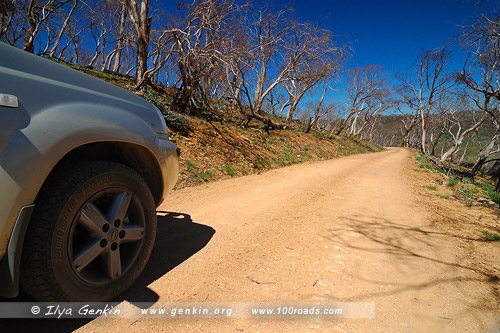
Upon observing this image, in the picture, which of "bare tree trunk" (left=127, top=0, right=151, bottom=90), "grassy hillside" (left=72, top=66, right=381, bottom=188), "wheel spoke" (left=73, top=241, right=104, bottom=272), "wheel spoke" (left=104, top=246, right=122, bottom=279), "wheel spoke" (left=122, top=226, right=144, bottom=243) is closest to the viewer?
"wheel spoke" (left=73, top=241, right=104, bottom=272)

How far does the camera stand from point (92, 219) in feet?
4.51

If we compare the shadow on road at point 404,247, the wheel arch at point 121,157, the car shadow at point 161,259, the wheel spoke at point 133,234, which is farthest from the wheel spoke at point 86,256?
the shadow on road at point 404,247

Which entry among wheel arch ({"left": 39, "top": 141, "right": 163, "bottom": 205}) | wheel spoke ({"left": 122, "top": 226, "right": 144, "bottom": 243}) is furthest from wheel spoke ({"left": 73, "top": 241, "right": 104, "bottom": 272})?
wheel arch ({"left": 39, "top": 141, "right": 163, "bottom": 205})

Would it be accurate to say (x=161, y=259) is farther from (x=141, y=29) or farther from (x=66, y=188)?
(x=141, y=29)

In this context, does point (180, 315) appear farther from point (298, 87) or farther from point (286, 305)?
point (298, 87)

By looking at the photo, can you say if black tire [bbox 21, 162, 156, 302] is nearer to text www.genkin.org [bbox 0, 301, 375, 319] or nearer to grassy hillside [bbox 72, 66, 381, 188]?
text www.genkin.org [bbox 0, 301, 375, 319]

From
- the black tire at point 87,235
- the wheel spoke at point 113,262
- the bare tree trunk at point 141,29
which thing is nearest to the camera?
the black tire at point 87,235

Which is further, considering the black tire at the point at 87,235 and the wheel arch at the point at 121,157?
the wheel arch at the point at 121,157

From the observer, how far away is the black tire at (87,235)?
3.87 feet

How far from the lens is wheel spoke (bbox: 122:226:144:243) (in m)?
1.57

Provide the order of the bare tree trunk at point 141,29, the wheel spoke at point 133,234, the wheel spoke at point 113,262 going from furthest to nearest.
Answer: the bare tree trunk at point 141,29
the wheel spoke at point 133,234
the wheel spoke at point 113,262

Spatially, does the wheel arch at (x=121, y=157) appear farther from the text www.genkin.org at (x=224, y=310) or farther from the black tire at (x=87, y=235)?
the text www.genkin.org at (x=224, y=310)

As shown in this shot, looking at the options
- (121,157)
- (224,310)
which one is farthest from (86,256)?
(224,310)

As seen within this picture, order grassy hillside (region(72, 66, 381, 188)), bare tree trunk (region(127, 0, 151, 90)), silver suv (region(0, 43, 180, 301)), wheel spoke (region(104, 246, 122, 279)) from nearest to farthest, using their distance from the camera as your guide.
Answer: silver suv (region(0, 43, 180, 301)) → wheel spoke (region(104, 246, 122, 279)) → grassy hillside (region(72, 66, 381, 188)) → bare tree trunk (region(127, 0, 151, 90))
